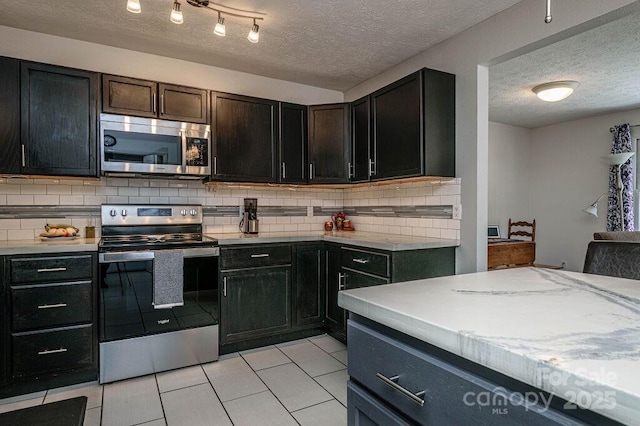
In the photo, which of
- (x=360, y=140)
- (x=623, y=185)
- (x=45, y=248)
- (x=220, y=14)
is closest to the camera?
(x=45, y=248)

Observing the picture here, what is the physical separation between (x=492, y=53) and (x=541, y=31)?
351 mm

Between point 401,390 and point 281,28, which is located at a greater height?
point 281,28

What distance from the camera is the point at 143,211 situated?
3100 mm

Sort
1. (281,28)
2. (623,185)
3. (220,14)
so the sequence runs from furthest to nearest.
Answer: (623,185) < (281,28) < (220,14)

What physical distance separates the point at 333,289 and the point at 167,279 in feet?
4.47

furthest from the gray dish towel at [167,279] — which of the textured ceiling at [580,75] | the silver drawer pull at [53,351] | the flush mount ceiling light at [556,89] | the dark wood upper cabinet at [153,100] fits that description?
the flush mount ceiling light at [556,89]

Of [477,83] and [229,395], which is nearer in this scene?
[229,395]

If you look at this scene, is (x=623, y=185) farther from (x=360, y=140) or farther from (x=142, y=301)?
(x=142, y=301)

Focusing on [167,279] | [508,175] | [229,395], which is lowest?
[229,395]

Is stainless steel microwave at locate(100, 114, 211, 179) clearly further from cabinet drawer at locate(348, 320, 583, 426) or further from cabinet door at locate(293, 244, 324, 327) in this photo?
cabinet drawer at locate(348, 320, 583, 426)

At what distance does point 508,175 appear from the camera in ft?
20.1

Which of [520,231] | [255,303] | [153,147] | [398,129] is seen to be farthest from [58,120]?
[520,231]

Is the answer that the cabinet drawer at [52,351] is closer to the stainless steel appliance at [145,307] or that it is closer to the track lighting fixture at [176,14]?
the stainless steel appliance at [145,307]

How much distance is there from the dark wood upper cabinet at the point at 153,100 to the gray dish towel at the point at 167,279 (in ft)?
3.73
